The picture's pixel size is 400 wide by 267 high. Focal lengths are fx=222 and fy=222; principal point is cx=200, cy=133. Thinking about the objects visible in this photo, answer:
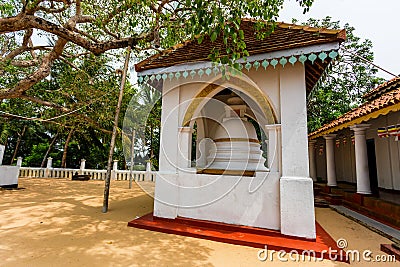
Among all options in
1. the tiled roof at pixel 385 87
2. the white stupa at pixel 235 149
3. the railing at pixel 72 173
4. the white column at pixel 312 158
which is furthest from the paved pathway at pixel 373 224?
the railing at pixel 72 173

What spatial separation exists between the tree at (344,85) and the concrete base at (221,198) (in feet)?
28.0

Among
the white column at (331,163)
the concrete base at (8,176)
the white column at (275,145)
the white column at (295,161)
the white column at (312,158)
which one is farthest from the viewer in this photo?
the white column at (312,158)

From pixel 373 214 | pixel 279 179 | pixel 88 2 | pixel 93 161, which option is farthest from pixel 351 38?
pixel 93 161

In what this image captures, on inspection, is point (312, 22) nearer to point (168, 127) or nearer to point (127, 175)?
point (168, 127)

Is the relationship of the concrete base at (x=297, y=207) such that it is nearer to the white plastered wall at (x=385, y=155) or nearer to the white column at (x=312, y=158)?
the white plastered wall at (x=385, y=155)

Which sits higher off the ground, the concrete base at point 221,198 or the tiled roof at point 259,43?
the tiled roof at point 259,43

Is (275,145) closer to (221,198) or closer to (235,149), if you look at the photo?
(235,149)

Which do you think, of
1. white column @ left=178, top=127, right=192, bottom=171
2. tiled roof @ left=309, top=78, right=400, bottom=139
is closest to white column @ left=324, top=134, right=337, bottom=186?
tiled roof @ left=309, top=78, right=400, bottom=139

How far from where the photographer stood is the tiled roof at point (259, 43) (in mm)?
3646

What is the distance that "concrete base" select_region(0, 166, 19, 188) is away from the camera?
8898 mm

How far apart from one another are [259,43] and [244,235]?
137 inches

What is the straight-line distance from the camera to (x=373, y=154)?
8.34m

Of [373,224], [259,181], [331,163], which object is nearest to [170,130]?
[259,181]

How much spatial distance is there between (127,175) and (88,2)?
8.96m
